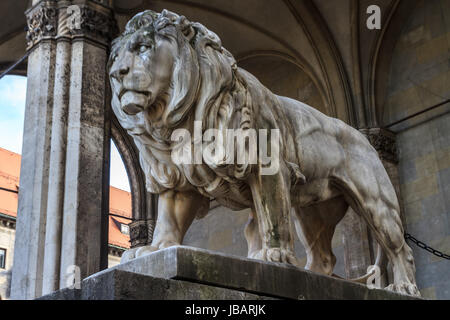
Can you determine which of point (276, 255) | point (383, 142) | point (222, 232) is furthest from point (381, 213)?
point (222, 232)

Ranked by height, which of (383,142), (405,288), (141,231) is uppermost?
(383,142)

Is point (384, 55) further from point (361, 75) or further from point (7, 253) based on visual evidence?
point (7, 253)

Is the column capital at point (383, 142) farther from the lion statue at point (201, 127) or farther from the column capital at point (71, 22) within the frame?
the lion statue at point (201, 127)

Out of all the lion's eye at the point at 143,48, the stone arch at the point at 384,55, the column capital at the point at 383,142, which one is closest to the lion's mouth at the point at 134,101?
the lion's eye at the point at 143,48

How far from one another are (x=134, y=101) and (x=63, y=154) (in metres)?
3.64

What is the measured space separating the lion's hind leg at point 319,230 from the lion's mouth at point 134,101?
143 cm

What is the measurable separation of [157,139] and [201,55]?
0.49m

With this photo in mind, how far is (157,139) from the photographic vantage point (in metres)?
3.81

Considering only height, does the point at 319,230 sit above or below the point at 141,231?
below

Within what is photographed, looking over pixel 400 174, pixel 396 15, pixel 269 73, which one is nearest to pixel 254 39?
pixel 269 73

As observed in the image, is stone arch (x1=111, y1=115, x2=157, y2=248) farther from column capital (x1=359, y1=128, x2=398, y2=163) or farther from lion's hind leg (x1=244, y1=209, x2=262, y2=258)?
lion's hind leg (x1=244, y1=209, x2=262, y2=258)

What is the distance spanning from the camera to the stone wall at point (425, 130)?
11.1 meters

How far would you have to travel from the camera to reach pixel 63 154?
280 inches

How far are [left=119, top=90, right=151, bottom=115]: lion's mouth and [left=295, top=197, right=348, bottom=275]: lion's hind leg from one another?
143 cm
